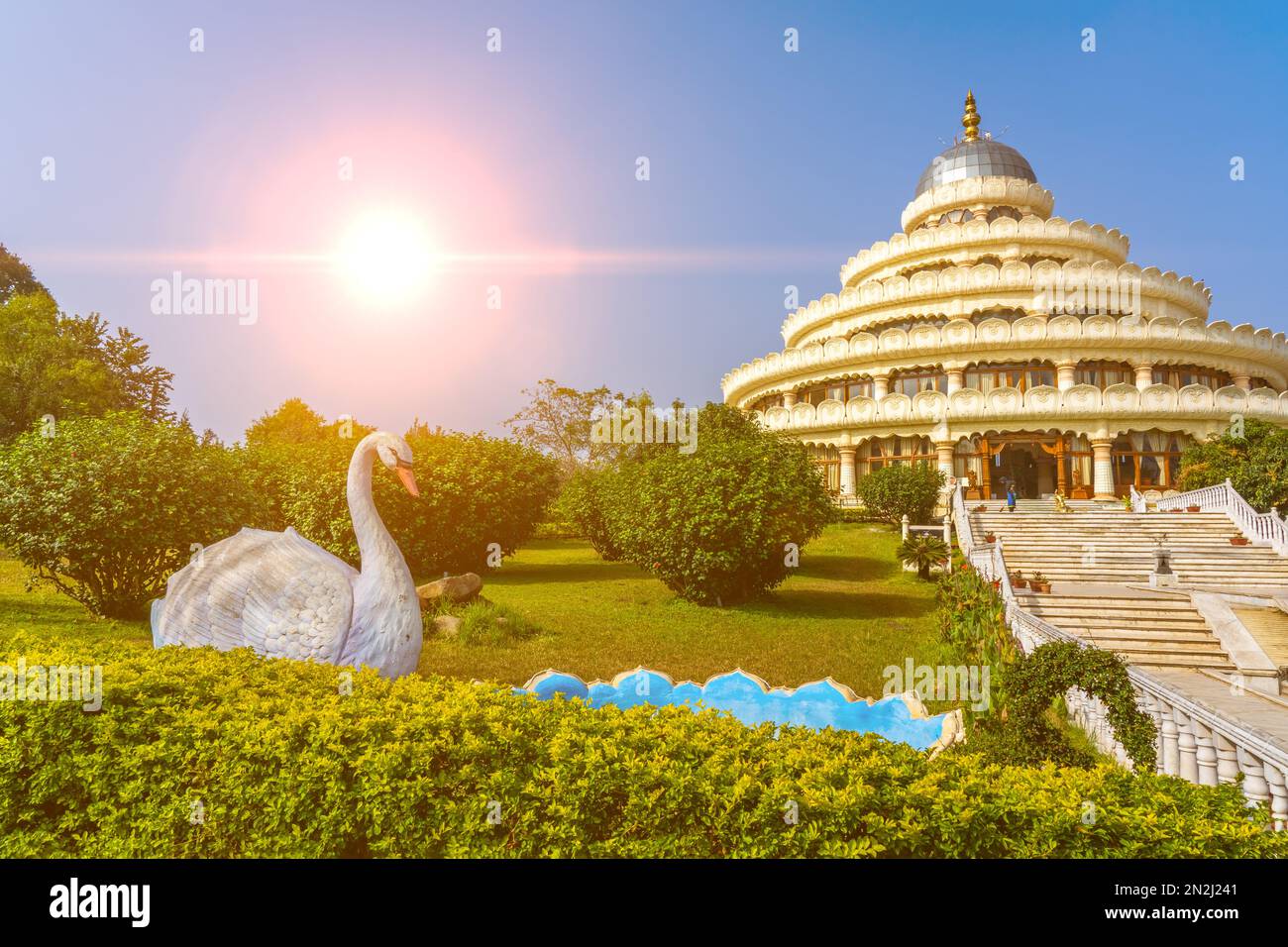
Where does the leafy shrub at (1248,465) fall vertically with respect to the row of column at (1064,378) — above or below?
below

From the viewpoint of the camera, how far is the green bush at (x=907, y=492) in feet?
91.1

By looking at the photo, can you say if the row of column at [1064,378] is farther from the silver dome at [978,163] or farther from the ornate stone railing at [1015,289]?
the silver dome at [978,163]

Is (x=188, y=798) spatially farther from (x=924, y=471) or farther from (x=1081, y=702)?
(x=924, y=471)

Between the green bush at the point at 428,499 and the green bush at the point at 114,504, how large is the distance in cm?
525

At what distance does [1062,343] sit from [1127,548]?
60.3ft

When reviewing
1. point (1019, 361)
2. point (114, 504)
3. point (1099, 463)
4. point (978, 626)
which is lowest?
point (978, 626)

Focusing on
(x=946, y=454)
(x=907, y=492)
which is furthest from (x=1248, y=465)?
(x=946, y=454)

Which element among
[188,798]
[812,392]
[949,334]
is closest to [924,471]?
[949,334]

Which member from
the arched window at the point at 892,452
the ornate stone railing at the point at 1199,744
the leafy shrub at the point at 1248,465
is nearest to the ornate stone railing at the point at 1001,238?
the arched window at the point at 892,452

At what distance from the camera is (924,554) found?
69.0 feet

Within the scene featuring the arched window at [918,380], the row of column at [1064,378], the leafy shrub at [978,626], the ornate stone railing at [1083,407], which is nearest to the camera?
the leafy shrub at [978,626]

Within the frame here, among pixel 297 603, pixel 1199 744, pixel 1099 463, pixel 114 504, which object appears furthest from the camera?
pixel 1099 463

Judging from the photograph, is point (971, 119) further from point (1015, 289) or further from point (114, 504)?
point (114, 504)

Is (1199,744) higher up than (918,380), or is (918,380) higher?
(918,380)
